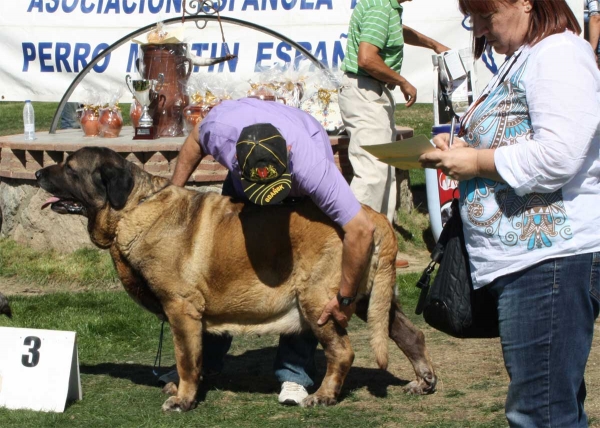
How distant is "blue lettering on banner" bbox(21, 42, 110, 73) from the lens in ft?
33.5

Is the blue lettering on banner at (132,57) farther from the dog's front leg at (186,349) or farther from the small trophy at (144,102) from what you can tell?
the dog's front leg at (186,349)

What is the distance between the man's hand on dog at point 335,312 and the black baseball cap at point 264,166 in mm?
730

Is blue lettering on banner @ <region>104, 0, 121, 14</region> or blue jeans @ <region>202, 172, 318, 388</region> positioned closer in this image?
blue jeans @ <region>202, 172, 318, 388</region>

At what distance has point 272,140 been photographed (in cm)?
389

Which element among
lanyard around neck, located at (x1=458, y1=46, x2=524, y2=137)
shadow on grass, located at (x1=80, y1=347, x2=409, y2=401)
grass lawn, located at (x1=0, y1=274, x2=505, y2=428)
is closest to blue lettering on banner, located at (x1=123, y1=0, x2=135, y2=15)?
grass lawn, located at (x1=0, y1=274, x2=505, y2=428)

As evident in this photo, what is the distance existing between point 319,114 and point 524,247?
6.05 m

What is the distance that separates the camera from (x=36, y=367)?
441cm

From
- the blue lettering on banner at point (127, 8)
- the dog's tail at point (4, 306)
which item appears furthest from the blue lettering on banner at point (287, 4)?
the dog's tail at point (4, 306)

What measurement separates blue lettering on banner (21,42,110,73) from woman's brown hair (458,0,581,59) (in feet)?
26.9

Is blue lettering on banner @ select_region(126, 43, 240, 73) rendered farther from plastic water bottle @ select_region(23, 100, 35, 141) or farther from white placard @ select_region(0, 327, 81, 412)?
white placard @ select_region(0, 327, 81, 412)

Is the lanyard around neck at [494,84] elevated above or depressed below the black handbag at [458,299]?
above

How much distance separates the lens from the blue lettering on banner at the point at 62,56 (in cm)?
1020

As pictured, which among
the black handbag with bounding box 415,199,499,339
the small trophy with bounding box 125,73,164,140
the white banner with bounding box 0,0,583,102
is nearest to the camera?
the black handbag with bounding box 415,199,499,339

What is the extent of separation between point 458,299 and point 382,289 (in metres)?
1.55
